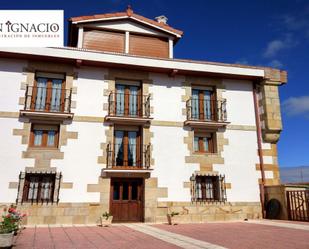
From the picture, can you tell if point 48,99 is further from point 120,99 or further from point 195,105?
point 195,105

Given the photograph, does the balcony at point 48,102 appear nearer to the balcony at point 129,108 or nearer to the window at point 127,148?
the balcony at point 129,108

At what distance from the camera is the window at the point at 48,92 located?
12156 millimetres

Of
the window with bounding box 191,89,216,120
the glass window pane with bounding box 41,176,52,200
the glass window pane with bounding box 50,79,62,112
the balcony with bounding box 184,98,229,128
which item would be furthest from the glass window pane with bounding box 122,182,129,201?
the window with bounding box 191,89,216,120

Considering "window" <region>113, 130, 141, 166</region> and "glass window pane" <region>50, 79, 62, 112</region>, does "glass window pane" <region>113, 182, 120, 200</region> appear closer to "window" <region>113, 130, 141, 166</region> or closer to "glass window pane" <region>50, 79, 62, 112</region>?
"window" <region>113, 130, 141, 166</region>

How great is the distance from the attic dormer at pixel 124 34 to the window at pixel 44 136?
427 cm

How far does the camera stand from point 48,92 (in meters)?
12.4

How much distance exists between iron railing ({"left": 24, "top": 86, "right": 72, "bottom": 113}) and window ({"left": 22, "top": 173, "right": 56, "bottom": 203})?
2701 millimetres

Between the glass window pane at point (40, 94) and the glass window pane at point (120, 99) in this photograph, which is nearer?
the glass window pane at point (40, 94)

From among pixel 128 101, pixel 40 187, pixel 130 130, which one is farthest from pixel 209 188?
pixel 40 187

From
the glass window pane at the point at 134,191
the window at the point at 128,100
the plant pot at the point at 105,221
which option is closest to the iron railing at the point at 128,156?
the glass window pane at the point at 134,191

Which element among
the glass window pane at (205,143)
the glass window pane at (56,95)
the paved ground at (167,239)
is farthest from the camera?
the glass window pane at (205,143)

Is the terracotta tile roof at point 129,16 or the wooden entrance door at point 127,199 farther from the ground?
the terracotta tile roof at point 129,16

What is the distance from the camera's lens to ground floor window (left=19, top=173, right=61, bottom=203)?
1106 centimetres

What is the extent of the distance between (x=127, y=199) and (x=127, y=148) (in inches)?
84.7
